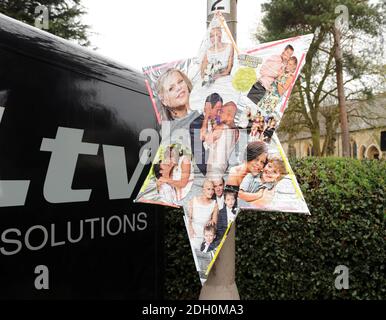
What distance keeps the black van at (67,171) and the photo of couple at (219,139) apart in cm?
57

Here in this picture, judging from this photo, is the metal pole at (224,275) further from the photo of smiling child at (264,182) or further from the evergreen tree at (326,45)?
the evergreen tree at (326,45)

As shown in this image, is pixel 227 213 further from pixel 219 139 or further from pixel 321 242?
pixel 321 242

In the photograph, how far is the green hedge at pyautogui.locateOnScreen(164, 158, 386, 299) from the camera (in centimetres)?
395

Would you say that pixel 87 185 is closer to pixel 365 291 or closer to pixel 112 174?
pixel 112 174


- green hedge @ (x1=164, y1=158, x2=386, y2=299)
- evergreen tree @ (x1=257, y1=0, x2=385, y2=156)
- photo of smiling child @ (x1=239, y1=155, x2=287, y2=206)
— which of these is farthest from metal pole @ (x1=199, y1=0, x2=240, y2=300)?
evergreen tree @ (x1=257, y1=0, x2=385, y2=156)

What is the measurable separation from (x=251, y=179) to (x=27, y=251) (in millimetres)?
1424

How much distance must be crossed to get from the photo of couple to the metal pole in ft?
0.70

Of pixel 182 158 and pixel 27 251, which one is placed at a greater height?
pixel 182 158

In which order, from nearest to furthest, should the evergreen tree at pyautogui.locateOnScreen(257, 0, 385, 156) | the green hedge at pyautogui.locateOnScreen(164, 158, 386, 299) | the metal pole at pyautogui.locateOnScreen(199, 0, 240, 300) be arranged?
the metal pole at pyautogui.locateOnScreen(199, 0, 240, 300)
the green hedge at pyautogui.locateOnScreen(164, 158, 386, 299)
the evergreen tree at pyautogui.locateOnScreen(257, 0, 385, 156)

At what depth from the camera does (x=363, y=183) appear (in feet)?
13.3

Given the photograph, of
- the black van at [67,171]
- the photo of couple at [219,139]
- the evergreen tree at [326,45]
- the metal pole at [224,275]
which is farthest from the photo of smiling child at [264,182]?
the evergreen tree at [326,45]

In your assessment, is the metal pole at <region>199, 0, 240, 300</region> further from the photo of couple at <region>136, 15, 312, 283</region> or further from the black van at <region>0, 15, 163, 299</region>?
the black van at <region>0, 15, 163, 299</region>

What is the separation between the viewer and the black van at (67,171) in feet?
8.00
